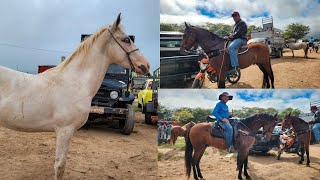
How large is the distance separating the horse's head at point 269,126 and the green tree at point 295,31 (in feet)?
3.25

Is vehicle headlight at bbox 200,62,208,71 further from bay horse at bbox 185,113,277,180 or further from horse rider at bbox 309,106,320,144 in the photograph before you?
horse rider at bbox 309,106,320,144

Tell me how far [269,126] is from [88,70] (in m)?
2.33

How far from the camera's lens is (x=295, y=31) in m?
3.75

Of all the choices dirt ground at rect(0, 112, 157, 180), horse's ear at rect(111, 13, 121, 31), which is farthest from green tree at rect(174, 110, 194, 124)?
dirt ground at rect(0, 112, 157, 180)

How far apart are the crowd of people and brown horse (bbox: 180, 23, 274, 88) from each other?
0.84 m

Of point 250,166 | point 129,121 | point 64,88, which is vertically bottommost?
point 250,166

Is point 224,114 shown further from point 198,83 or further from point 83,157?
point 83,157

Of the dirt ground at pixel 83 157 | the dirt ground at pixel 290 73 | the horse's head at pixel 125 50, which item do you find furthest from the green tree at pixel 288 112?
the dirt ground at pixel 83 157

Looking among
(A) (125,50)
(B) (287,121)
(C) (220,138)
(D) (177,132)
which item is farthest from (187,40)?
(B) (287,121)

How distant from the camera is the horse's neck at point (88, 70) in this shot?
3.47 m

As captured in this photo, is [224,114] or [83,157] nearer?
[224,114]

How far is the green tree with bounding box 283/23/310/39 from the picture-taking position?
Answer: 146 inches

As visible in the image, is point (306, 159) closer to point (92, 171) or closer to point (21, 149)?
point (92, 171)

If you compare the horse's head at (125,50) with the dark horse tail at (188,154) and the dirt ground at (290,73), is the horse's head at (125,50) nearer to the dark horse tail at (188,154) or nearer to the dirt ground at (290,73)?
the dirt ground at (290,73)
